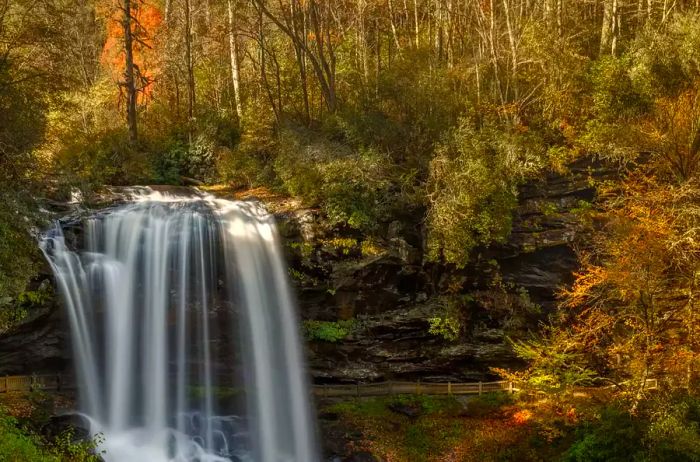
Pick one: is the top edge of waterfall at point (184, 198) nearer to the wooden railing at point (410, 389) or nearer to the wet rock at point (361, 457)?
the wooden railing at point (410, 389)

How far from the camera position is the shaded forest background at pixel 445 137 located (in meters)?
13.5

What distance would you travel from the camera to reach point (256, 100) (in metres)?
26.4

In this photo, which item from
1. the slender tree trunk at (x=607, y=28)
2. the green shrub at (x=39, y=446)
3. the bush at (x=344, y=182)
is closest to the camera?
the green shrub at (x=39, y=446)

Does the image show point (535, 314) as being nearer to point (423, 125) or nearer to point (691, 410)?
point (691, 410)

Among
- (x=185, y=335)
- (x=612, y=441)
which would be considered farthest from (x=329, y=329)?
(x=612, y=441)

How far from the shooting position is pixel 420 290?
739 inches

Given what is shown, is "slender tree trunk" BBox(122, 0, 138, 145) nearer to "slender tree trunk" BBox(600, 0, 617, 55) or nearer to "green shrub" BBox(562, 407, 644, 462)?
"slender tree trunk" BBox(600, 0, 617, 55)

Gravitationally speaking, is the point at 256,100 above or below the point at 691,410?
above

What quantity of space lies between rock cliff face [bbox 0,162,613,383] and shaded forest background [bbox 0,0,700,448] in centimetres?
73

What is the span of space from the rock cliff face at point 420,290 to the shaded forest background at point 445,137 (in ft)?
2.39

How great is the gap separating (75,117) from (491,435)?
80.9ft

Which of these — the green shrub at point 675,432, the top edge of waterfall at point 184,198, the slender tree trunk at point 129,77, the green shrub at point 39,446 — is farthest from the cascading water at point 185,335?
the green shrub at point 675,432

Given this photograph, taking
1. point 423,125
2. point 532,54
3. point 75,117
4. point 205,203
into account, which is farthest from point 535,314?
point 75,117

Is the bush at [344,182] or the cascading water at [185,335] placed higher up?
the bush at [344,182]
